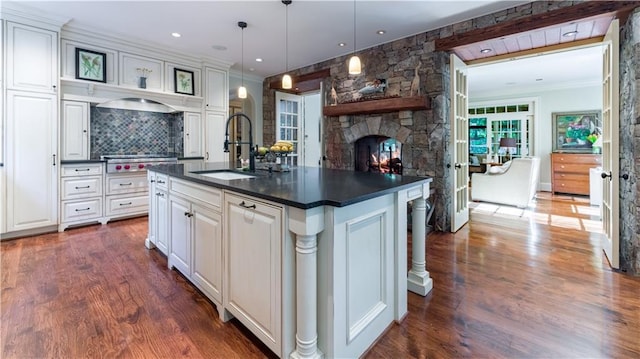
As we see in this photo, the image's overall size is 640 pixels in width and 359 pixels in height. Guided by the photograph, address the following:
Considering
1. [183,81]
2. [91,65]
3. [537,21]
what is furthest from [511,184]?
[91,65]

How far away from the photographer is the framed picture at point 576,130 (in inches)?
259

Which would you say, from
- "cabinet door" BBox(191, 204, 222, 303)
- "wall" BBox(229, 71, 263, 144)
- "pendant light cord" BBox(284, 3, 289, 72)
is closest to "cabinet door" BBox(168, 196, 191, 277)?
"cabinet door" BBox(191, 204, 222, 303)

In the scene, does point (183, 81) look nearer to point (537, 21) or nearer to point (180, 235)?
point (180, 235)

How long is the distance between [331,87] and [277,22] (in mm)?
1569

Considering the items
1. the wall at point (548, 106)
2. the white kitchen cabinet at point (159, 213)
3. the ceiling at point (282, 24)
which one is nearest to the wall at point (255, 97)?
the ceiling at point (282, 24)

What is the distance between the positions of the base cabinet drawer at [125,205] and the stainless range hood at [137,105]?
131 centimetres

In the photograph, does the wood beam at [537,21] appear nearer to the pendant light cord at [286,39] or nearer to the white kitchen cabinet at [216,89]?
the pendant light cord at [286,39]

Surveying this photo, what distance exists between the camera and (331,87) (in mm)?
4996

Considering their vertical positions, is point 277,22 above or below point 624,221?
above

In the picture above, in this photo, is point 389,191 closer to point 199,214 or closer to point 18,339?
point 199,214

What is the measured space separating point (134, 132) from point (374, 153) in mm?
3764

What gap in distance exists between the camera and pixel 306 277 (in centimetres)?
137

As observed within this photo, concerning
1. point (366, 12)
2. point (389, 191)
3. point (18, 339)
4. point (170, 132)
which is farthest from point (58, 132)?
point (389, 191)

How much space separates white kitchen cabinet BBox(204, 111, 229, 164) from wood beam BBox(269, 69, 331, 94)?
1.24 meters
